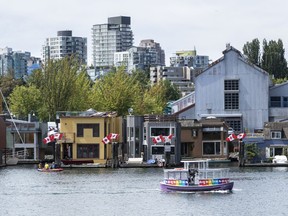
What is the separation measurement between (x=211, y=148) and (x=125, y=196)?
57.2m

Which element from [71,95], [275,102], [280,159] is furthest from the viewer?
[71,95]

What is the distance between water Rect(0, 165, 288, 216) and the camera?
8819 centimetres

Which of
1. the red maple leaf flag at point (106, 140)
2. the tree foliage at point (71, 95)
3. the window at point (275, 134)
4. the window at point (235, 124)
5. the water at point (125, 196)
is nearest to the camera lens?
the water at point (125, 196)

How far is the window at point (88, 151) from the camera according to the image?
145 m

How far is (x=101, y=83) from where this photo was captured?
626 ft

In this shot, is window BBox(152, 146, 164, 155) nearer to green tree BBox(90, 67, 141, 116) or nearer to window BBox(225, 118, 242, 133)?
window BBox(225, 118, 242, 133)

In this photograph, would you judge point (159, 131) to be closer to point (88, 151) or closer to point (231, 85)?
point (88, 151)

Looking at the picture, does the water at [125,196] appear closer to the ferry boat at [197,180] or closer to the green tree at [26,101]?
the ferry boat at [197,180]

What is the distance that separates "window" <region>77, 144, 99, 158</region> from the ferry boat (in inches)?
1728

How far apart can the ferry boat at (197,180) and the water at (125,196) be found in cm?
84

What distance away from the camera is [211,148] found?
155750 millimetres

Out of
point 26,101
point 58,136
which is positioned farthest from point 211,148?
point 26,101

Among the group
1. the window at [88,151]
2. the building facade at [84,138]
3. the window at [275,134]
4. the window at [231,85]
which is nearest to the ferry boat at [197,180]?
the building facade at [84,138]

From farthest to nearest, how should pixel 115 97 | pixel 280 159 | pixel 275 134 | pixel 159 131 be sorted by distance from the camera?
pixel 115 97 → pixel 275 134 → pixel 159 131 → pixel 280 159
